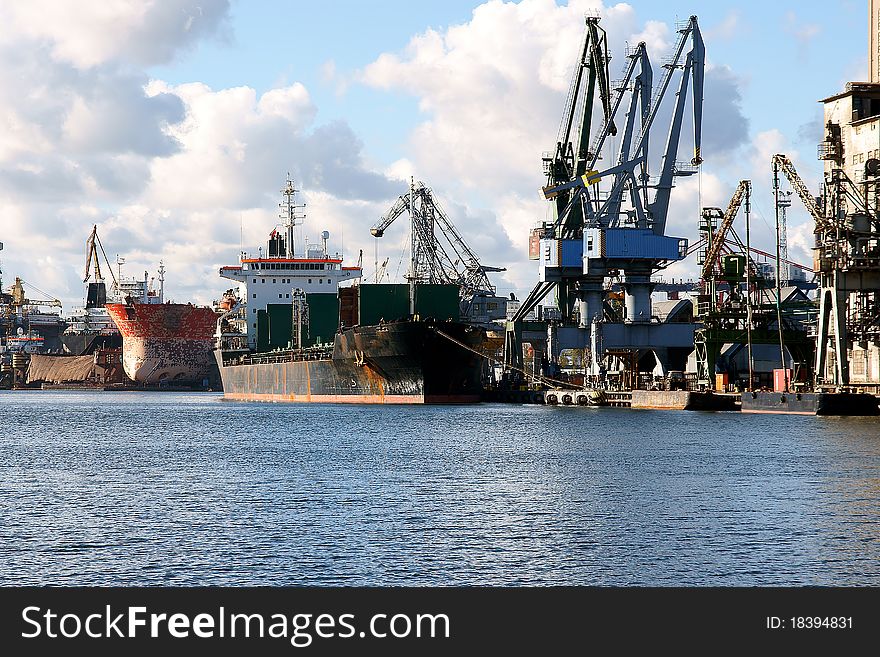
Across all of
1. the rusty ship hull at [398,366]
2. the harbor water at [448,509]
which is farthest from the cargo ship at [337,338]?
the harbor water at [448,509]

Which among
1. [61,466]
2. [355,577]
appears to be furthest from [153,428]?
[355,577]

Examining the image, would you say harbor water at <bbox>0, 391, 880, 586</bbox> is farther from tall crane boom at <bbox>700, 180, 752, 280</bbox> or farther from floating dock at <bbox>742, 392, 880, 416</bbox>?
tall crane boom at <bbox>700, 180, 752, 280</bbox>

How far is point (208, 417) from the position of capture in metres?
81.0

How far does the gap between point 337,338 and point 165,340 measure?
87049mm

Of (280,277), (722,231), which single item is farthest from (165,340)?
(722,231)

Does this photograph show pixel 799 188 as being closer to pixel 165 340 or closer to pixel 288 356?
pixel 288 356

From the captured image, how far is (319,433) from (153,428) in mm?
12736

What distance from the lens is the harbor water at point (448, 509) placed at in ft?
75.3

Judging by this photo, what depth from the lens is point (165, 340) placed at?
17712 cm

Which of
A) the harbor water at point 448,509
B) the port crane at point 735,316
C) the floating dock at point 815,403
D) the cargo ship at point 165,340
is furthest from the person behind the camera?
the cargo ship at point 165,340

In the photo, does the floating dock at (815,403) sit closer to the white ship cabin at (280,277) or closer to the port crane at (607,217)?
the port crane at (607,217)

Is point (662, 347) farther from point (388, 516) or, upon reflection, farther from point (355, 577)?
point (355, 577)

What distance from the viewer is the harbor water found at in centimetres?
2295

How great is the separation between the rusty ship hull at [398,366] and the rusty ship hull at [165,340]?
75.3m
